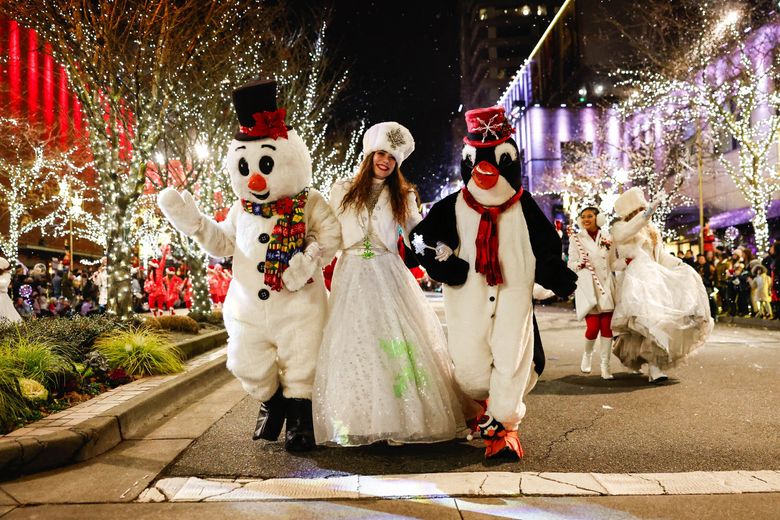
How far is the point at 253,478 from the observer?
3.71 metres

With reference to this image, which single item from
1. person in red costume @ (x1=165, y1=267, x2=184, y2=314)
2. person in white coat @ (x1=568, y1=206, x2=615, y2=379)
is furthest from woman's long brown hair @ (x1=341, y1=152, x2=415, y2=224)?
person in red costume @ (x1=165, y1=267, x2=184, y2=314)

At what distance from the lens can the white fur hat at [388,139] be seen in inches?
181

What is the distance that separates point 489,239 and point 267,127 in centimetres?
176

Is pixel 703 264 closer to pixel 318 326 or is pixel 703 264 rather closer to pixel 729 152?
pixel 729 152

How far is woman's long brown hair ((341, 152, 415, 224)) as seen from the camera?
14.9ft

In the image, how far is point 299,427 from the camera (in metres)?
4.34

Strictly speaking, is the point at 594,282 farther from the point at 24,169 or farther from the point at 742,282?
the point at 24,169

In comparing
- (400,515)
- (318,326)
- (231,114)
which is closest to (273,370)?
(318,326)

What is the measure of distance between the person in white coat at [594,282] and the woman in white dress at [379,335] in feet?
10.6

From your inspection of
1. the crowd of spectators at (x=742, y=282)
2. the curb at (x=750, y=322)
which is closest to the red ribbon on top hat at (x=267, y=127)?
the curb at (x=750, y=322)

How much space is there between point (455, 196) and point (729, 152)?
27030 millimetres

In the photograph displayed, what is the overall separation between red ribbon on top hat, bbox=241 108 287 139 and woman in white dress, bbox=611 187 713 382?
3.83 m

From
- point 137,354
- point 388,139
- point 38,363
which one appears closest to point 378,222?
point 388,139

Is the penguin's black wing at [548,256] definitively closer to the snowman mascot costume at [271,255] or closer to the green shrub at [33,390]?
the snowman mascot costume at [271,255]
